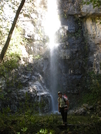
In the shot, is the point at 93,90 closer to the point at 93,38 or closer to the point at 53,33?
A: the point at 93,38

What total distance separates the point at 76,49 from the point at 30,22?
6.15 metres

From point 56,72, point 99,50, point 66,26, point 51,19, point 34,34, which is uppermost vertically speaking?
point 51,19

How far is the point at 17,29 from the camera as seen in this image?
1652 centimetres

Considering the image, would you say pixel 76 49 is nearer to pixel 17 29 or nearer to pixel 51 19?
pixel 51 19

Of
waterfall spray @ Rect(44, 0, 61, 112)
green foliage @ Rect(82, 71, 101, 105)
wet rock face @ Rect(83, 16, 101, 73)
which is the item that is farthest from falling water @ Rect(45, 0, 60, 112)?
wet rock face @ Rect(83, 16, 101, 73)

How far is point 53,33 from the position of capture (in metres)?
19.3

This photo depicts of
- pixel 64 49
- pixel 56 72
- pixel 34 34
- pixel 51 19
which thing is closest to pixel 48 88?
pixel 56 72

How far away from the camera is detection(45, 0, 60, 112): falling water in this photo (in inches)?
658

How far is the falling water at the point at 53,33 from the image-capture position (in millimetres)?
16714

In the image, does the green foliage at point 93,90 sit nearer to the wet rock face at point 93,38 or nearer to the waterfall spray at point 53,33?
the wet rock face at point 93,38

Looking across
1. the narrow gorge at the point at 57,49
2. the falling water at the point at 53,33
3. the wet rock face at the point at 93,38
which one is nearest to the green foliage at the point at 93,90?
the narrow gorge at the point at 57,49

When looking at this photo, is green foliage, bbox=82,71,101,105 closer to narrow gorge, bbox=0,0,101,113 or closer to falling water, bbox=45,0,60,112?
narrow gorge, bbox=0,0,101,113

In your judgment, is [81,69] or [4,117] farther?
[81,69]

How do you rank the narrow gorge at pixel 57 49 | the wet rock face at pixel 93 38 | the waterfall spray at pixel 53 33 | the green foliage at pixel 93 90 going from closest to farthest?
the green foliage at pixel 93 90, the narrow gorge at pixel 57 49, the waterfall spray at pixel 53 33, the wet rock face at pixel 93 38
